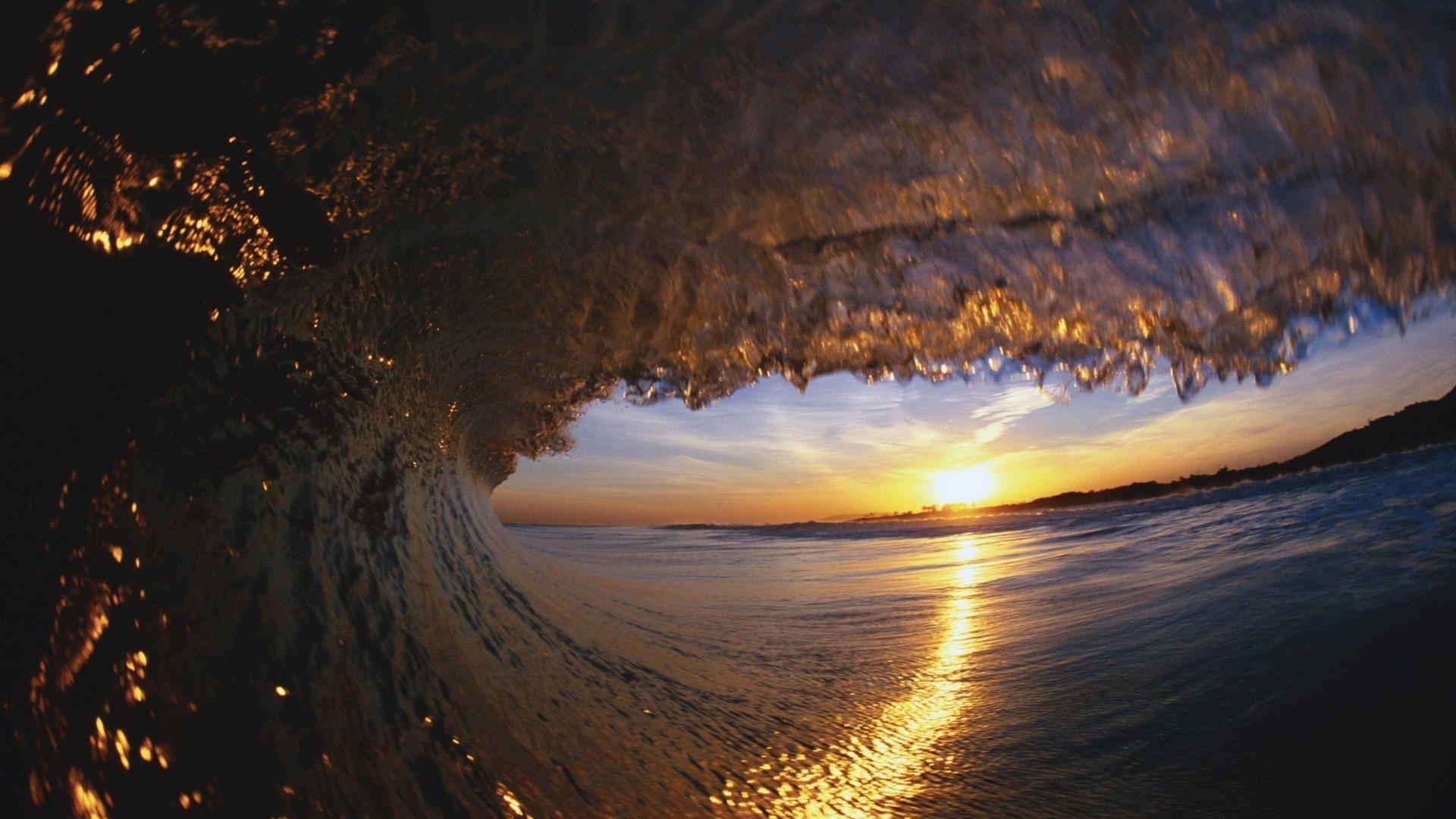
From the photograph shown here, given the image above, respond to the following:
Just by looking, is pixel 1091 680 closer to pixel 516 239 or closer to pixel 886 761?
pixel 886 761

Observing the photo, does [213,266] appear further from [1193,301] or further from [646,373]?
[1193,301]

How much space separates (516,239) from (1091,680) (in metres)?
2.92

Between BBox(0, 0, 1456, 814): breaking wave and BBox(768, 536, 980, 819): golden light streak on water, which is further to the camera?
BBox(768, 536, 980, 819): golden light streak on water

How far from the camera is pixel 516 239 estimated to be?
2492mm

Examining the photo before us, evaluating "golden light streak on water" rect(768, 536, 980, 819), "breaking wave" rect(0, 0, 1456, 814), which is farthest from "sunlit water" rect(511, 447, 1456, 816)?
"breaking wave" rect(0, 0, 1456, 814)

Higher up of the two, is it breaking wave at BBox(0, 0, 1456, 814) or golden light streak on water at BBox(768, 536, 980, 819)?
breaking wave at BBox(0, 0, 1456, 814)

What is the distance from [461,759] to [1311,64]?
3.06 m

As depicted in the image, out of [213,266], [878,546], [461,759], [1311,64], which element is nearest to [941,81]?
[1311,64]

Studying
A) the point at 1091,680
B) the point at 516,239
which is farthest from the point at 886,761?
the point at 516,239

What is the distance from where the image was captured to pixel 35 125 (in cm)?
91

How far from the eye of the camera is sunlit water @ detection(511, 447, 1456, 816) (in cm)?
167

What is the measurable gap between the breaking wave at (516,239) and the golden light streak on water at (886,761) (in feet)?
0.86

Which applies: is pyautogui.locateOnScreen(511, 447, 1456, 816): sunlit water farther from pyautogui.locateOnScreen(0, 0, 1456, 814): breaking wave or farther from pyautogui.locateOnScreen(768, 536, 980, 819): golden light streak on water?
pyautogui.locateOnScreen(0, 0, 1456, 814): breaking wave

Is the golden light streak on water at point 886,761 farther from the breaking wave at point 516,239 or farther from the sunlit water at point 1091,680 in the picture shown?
the breaking wave at point 516,239
